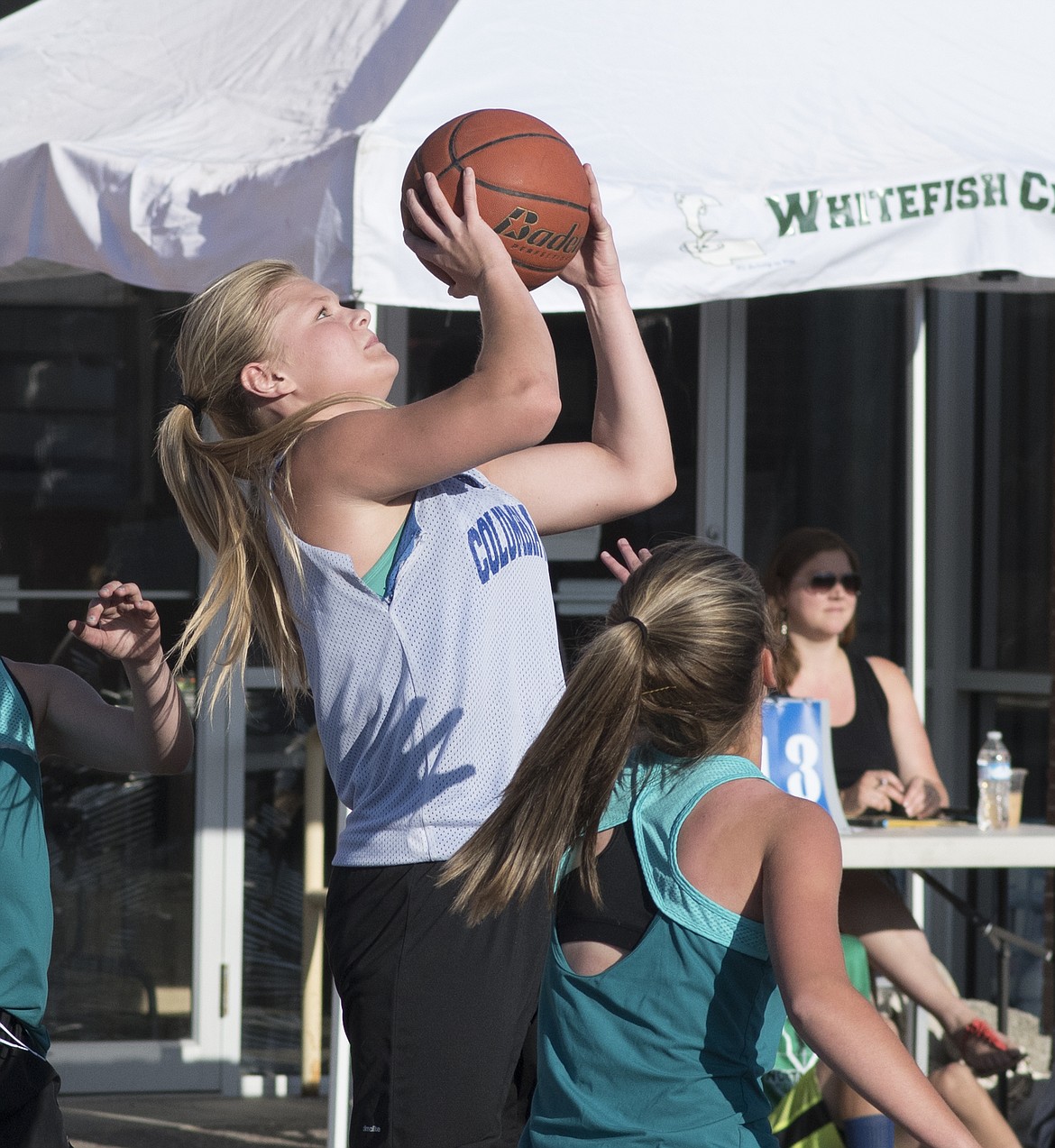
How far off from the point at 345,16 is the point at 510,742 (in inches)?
103

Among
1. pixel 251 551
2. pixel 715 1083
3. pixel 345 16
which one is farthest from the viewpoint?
pixel 345 16

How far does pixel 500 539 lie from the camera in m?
2.25

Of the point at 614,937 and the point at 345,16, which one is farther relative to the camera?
the point at 345,16

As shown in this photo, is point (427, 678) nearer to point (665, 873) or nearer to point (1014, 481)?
point (665, 873)

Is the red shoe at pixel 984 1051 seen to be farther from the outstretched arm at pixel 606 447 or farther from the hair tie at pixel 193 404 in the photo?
the hair tie at pixel 193 404

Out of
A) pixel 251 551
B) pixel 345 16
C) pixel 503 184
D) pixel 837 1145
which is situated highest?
pixel 345 16

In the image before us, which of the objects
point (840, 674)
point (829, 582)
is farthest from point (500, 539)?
point (840, 674)

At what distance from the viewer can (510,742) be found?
218 centimetres

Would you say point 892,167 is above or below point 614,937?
above

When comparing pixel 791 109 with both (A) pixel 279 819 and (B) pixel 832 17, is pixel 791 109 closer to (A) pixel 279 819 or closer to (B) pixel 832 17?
(B) pixel 832 17

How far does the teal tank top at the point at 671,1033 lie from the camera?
187cm

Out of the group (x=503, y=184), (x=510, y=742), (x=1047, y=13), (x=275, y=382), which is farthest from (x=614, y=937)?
(x=1047, y=13)

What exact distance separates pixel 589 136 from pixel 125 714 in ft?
5.89

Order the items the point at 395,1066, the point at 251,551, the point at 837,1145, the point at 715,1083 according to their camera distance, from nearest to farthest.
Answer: the point at 715,1083, the point at 395,1066, the point at 251,551, the point at 837,1145
